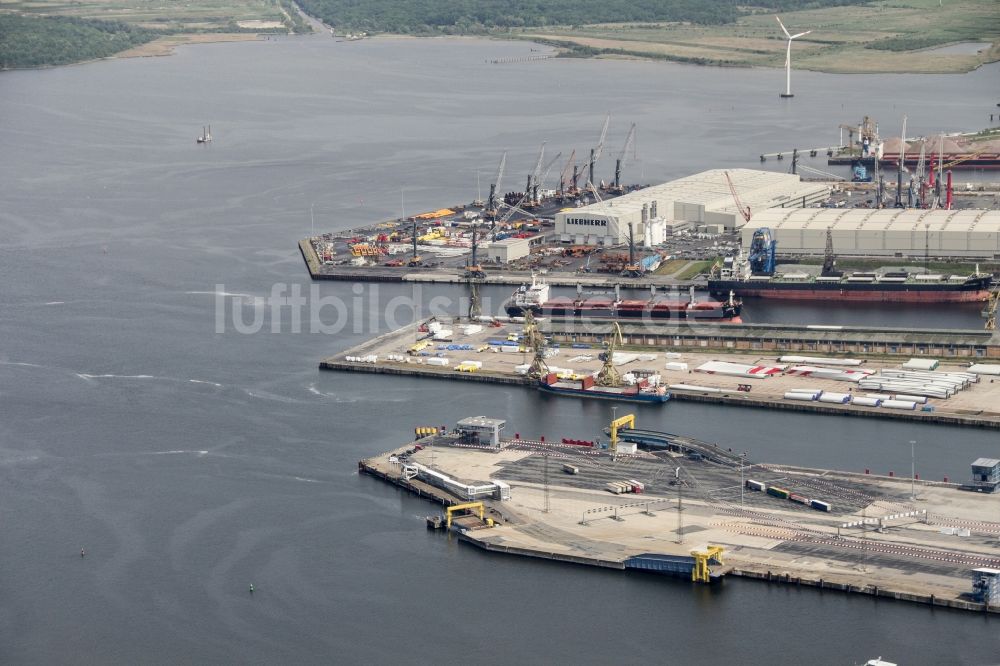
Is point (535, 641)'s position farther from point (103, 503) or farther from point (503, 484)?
point (103, 503)

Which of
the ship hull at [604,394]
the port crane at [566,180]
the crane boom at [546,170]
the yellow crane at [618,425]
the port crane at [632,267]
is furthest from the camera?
the crane boom at [546,170]

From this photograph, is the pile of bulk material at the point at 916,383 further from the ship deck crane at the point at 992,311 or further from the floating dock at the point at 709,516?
the floating dock at the point at 709,516

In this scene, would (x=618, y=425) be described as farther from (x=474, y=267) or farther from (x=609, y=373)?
(x=474, y=267)

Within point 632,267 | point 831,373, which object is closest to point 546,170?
point 632,267

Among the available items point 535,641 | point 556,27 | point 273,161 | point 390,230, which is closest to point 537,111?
point 273,161

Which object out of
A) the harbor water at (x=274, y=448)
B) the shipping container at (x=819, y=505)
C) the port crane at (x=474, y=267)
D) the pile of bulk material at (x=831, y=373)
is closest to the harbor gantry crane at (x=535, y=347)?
the harbor water at (x=274, y=448)

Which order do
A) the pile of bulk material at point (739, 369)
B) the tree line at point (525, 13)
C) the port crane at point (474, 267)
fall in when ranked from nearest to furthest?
the pile of bulk material at point (739, 369)
the port crane at point (474, 267)
the tree line at point (525, 13)

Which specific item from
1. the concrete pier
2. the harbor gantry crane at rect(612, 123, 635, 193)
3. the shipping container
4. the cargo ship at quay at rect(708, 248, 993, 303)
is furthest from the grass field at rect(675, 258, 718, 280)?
the shipping container
